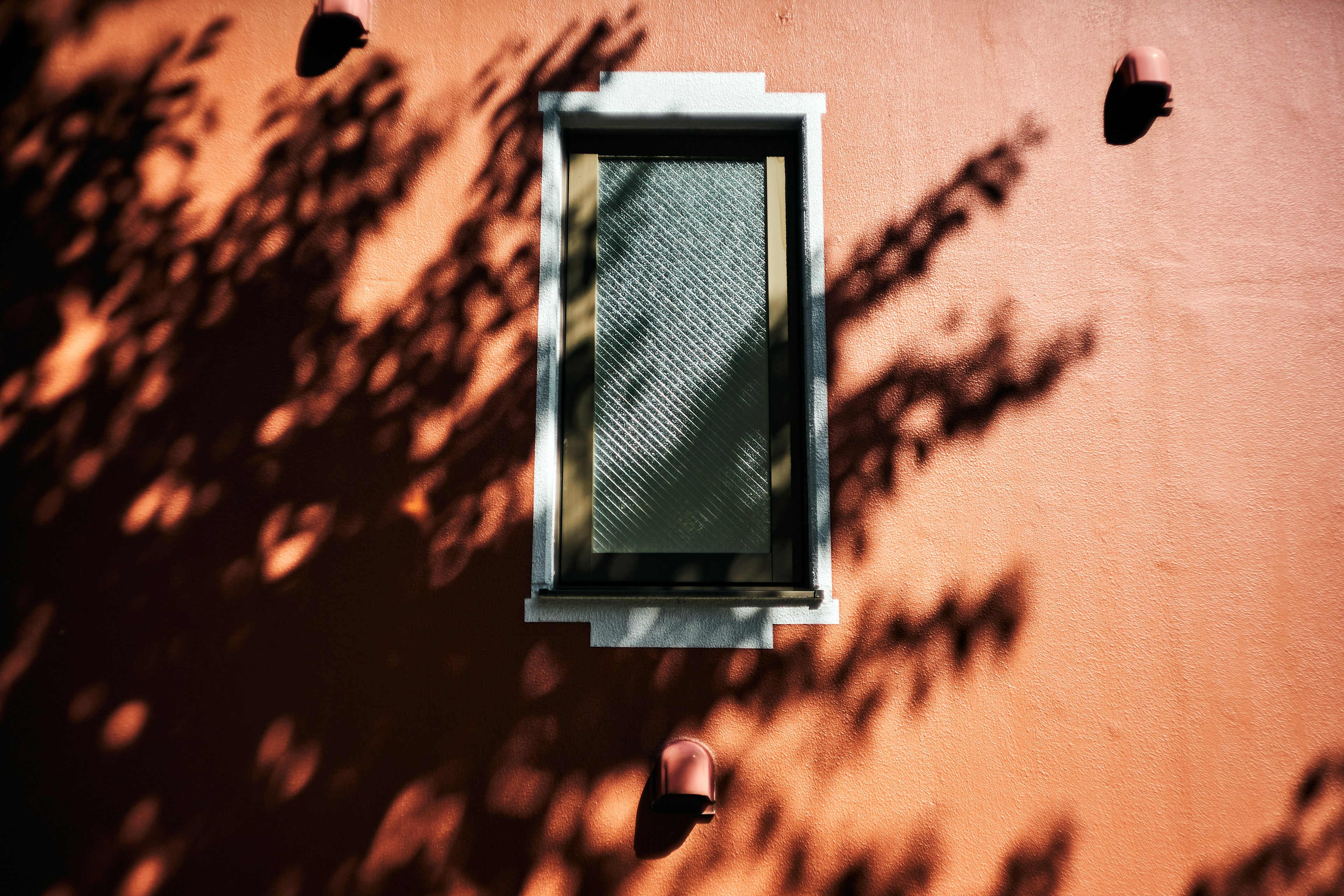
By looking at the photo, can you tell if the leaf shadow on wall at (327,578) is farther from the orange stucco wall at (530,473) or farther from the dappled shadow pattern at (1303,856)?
the dappled shadow pattern at (1303,856)

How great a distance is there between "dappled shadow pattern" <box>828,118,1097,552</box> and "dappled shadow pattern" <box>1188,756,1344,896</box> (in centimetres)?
194

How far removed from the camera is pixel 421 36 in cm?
347

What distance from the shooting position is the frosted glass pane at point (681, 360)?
333cm

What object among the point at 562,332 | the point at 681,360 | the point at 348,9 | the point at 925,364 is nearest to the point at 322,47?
the point at 348,9

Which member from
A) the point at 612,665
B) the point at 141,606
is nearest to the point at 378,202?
the point at 141,606

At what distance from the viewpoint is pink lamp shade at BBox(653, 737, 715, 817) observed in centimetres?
286

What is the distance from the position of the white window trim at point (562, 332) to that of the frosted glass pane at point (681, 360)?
0.70ft

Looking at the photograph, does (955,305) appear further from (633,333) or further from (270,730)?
(270,730)

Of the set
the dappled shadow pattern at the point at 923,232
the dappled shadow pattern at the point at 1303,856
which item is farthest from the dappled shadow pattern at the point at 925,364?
the dappled shadow pattern at the point at 1303,856

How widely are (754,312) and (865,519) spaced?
109 cm

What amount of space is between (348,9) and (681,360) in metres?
2.22

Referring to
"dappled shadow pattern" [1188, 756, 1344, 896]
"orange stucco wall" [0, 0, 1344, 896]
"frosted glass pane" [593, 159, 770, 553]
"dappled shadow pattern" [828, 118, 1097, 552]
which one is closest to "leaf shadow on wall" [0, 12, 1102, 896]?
"orange stucco wall" [0, 0, 1344, 896]

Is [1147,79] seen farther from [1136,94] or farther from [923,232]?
[923,232]

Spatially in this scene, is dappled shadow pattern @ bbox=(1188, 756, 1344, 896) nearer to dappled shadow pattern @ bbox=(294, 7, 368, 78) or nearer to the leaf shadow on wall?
the leaf shadow on wall
